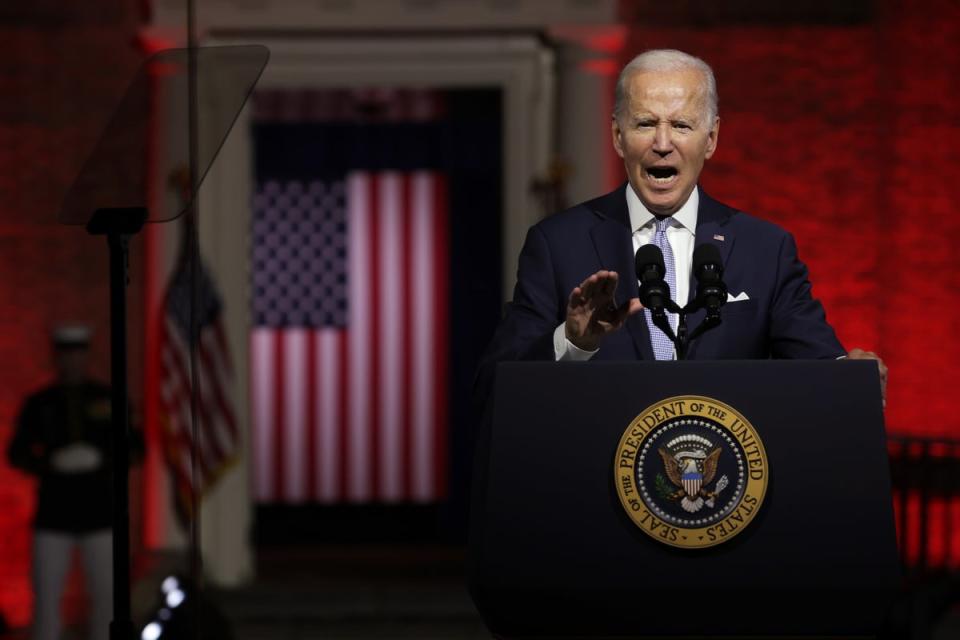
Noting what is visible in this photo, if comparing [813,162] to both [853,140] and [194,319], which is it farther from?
[194,319]

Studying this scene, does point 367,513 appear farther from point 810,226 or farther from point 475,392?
point 475,392

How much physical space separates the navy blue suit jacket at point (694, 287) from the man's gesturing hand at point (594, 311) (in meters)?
0.16

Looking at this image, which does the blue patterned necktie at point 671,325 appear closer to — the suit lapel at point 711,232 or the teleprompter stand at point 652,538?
the suit lapel at point 711,232

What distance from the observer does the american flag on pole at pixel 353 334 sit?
9.52 meters

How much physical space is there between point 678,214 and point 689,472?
0.54 m

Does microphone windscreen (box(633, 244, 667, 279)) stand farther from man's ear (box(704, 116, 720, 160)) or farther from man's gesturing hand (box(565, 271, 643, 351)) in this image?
man's ear (box(704, 116, 720, 160))

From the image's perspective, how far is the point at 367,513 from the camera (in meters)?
10.1

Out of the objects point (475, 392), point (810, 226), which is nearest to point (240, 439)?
point (810, 226)

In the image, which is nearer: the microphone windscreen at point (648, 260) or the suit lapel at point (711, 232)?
the microphone windscreen at point (648, 260)

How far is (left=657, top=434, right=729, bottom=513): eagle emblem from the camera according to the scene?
75.0 inches

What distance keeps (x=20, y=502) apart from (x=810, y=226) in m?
4.41

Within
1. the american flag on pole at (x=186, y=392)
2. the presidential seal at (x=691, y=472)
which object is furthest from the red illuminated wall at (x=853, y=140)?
the presidential seal at (x=691, y=472)

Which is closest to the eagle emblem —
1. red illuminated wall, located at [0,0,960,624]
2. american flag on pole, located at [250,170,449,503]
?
red illuminated wall, located at [0,0,960,624]

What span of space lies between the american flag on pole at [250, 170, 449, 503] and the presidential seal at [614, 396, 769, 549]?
760 centimetres
